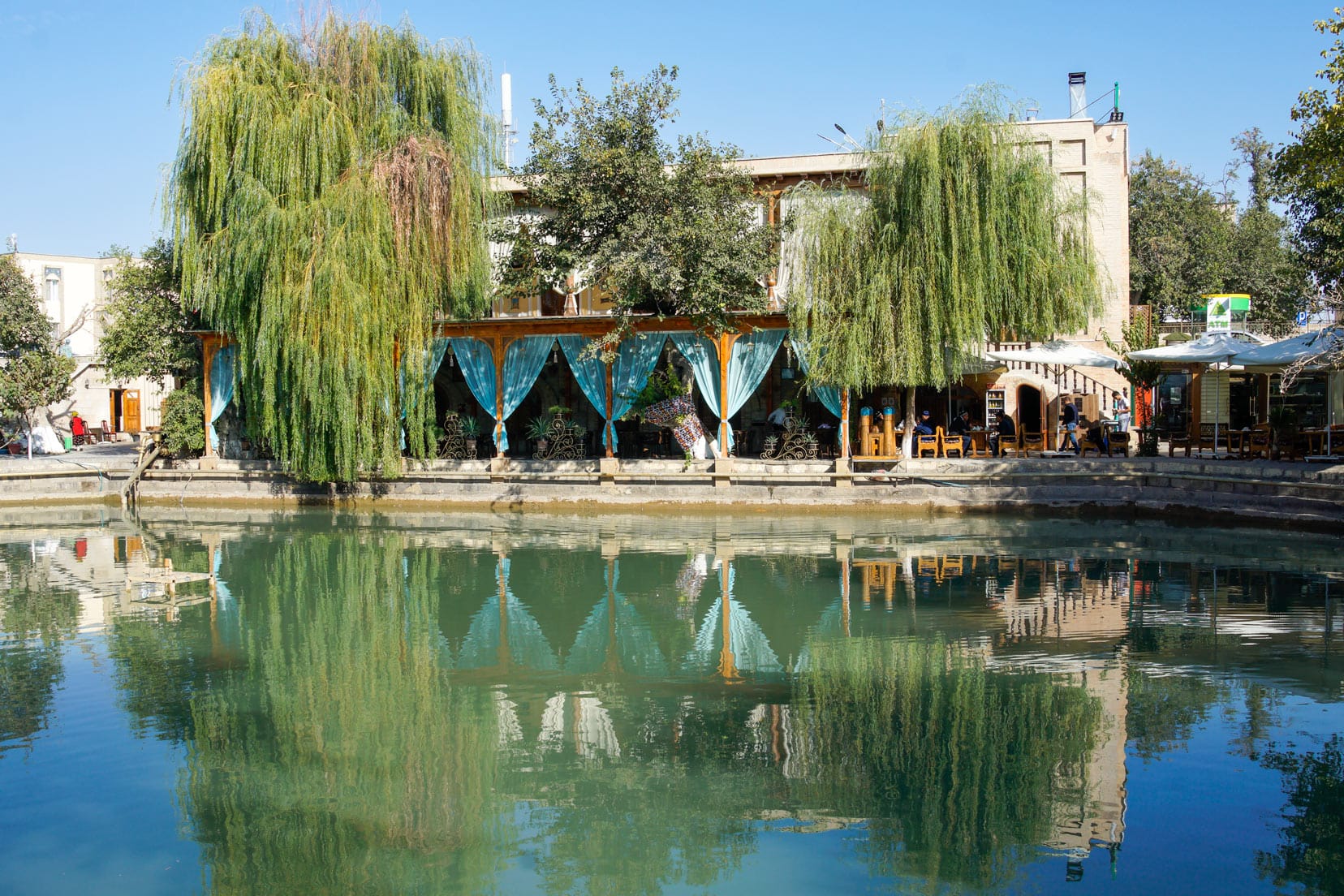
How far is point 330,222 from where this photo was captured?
1936 centimetres

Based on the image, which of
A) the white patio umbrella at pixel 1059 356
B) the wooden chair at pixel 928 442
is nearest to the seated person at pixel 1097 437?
the white patio umbrella at pixel 1059 356

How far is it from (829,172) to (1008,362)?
5.56m

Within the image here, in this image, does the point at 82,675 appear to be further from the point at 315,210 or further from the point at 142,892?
the point at 315,210

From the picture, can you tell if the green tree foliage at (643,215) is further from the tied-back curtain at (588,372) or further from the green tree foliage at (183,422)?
the green tree foliage at (183,422)

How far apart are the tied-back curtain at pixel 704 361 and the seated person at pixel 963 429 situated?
15.0 feet

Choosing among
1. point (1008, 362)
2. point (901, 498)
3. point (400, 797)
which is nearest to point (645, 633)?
point (400, 797)

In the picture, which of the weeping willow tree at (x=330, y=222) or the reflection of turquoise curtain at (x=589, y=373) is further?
the reflection of turquoise curtain at (x=589, y=373)

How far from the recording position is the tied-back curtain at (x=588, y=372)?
21.4m

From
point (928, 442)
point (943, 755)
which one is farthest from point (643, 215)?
point (943, 755)

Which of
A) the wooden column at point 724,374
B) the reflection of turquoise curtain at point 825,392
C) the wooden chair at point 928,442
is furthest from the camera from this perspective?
the wooden column at point 724,374

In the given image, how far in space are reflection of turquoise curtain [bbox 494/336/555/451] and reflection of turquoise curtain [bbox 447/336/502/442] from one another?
35 cm

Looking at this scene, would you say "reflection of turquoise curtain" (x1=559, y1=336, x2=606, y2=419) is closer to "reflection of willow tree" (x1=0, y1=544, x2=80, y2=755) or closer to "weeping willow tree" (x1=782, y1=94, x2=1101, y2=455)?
"weeping willow tree" (x1=782, y1=94, x2=1101, y2=455)

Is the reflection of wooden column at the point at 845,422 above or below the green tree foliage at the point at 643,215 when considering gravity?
below

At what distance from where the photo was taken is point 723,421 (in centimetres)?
2055
